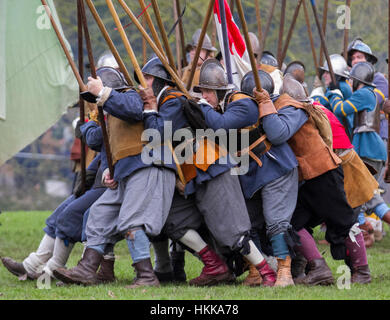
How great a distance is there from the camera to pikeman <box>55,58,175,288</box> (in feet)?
20.3

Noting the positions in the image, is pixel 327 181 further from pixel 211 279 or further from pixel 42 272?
pixel 42 272

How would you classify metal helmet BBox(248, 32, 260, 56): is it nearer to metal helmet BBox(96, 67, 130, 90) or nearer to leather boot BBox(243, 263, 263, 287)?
metal helmet BBox(96, 67, 130, 90)

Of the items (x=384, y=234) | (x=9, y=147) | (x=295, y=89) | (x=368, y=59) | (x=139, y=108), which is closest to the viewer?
(x=139, y=108)

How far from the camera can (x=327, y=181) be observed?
254 inches

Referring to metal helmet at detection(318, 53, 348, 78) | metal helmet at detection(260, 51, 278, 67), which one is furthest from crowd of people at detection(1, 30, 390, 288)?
metal helmet at detection(318, 53, 348, 78)

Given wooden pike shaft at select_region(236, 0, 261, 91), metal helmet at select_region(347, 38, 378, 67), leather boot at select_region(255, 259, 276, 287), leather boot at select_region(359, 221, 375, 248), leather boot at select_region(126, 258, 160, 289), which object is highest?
wooden pike shaft at select_region(236, 0, 261, 91)

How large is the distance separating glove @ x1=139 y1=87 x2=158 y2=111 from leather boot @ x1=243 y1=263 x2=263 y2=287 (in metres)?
1.34

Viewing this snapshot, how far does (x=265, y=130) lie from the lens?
6.36 meters

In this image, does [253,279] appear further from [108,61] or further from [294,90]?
[108,61]

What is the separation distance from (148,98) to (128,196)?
69 centimetres

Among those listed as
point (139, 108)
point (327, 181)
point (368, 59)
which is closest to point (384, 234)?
point (368, 59)

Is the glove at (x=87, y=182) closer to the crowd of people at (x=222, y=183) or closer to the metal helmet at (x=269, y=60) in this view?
the crowd of people at (x=222, y=183)
